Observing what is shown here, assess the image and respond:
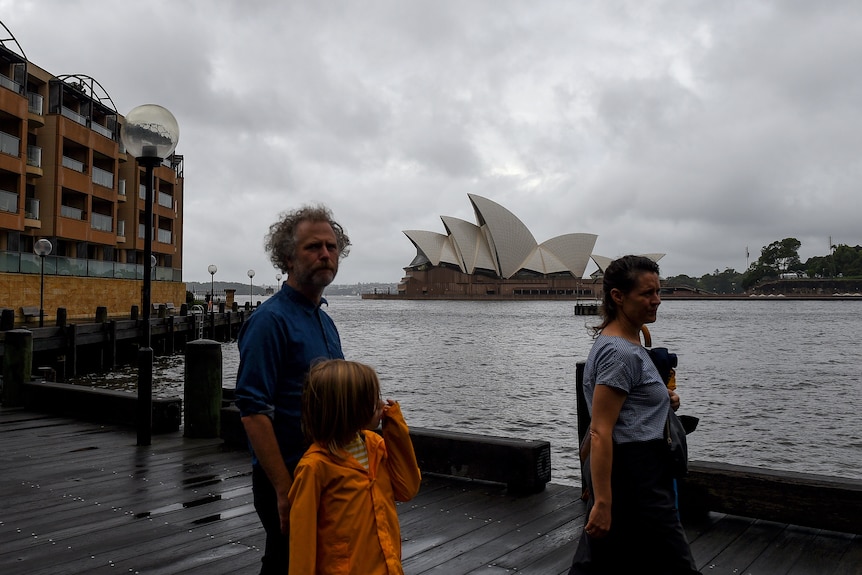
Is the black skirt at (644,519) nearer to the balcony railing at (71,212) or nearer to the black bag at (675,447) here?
the black bag at (675,447)

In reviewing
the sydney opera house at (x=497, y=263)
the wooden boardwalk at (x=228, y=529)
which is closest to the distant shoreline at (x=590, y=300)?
the sydney opera house at (x=497, y=263)

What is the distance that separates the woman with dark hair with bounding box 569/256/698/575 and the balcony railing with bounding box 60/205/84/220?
1023 inches

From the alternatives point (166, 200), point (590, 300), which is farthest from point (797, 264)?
point (166, 200)

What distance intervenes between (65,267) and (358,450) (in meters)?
23.0

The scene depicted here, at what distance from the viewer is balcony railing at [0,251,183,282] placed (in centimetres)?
1945

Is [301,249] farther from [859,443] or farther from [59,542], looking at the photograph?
[859,443]

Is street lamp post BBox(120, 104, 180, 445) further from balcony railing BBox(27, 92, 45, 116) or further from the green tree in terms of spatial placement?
the green tree

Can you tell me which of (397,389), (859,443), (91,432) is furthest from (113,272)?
(859,443)

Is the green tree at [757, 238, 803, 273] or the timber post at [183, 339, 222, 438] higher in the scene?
the green tree at [757, 238, 803, 273]

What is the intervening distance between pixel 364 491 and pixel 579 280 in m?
111

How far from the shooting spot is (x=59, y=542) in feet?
10.6

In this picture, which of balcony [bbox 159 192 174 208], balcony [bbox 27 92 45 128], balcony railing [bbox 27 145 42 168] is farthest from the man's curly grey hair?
balcony [bbox 159 192 174 208]

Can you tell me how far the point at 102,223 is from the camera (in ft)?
88.1

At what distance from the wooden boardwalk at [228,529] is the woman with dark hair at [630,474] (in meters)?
1.01
